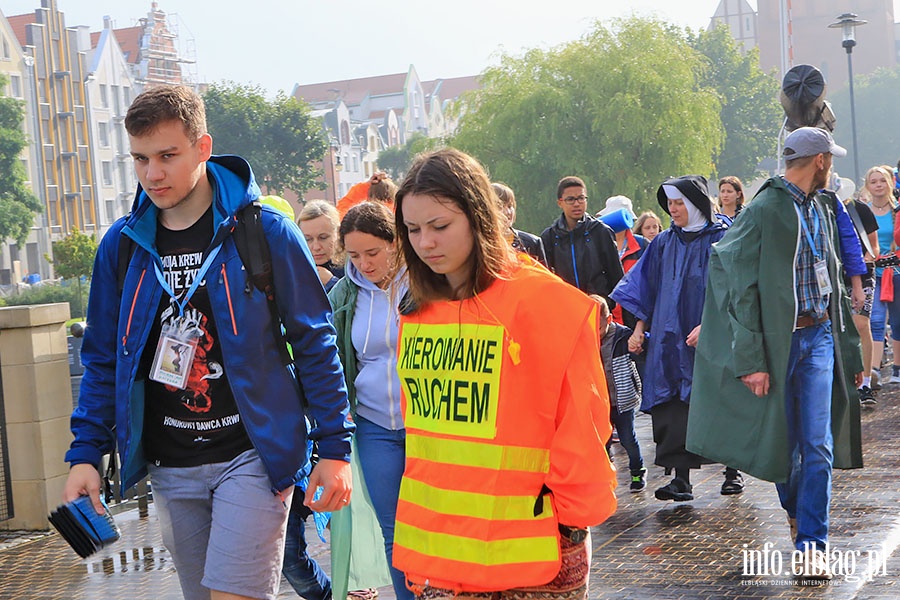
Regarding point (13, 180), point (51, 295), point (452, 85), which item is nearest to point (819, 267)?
point (51, 295)

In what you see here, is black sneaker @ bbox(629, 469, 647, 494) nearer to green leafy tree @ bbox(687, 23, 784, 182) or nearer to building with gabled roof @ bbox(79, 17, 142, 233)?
green leafy tree @ bbox(687, 23, 784, 182)

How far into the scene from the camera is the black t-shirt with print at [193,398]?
11.1ft

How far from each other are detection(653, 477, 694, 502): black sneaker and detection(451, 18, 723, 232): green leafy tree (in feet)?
122

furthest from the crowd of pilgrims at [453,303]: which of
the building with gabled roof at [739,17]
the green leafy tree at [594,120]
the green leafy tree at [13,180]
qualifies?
the building with gabled roof at [739,17]

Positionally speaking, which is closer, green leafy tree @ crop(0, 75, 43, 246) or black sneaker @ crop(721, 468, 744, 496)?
black sneaker @ crop(721, 468, 744, 496)

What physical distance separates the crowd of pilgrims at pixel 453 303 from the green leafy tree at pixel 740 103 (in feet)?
232

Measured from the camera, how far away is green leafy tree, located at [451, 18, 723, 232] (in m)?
44.9

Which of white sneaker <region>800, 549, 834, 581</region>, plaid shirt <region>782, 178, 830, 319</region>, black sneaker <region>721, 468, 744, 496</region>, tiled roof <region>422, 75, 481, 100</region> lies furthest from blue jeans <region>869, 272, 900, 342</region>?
tiled roof <region>422, 75, 481, 100</region>

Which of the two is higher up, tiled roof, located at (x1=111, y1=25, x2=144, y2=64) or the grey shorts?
tiled roof, located at (x1=111, y1=25, x2=144, y2=64)

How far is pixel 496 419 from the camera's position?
9.27ft

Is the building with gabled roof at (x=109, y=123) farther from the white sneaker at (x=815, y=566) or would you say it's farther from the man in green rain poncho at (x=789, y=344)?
the white sneaker at (x=815, y=566)

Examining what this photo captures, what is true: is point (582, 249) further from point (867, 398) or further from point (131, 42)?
point (131, 42)

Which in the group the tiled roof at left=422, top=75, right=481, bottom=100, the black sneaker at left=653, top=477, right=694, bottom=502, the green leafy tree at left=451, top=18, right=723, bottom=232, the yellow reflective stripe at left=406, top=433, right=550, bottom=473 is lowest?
the black sneaker at left=653, top=477, right=694, bottom=502

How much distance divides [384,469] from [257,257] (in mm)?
1418
